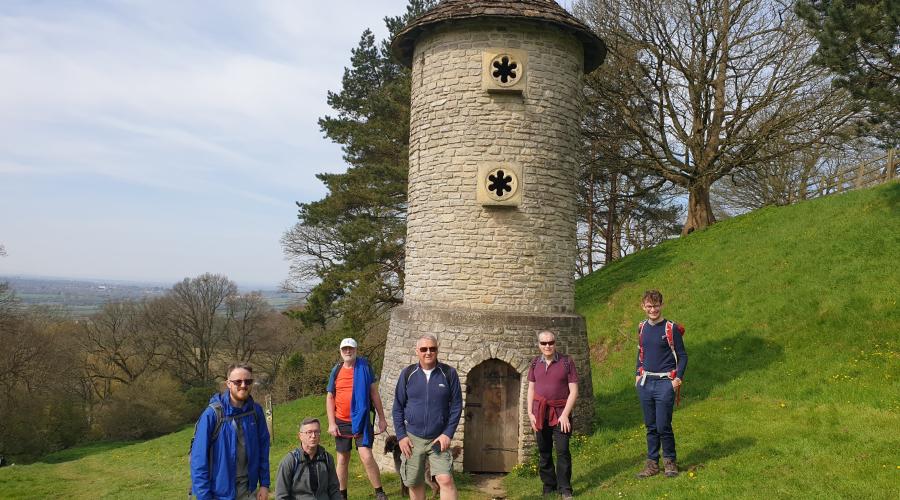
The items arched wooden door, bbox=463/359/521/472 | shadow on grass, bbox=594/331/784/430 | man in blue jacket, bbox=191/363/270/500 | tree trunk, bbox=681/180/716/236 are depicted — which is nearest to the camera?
man in blue jacket, bbox=191/363/270/500

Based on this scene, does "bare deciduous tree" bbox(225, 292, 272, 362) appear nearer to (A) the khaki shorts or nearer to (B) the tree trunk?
(B) the tree trunk

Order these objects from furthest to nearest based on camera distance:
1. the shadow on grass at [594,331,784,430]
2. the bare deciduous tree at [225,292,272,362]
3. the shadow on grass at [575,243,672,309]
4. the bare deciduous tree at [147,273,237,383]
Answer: the bare deciduous tree at [225,292,272,362] < the bare deciduous tree at [147,273,237,383] < the shadow on grass at [575,243,672,309] < the shadow on grass at [594,331,784,430]

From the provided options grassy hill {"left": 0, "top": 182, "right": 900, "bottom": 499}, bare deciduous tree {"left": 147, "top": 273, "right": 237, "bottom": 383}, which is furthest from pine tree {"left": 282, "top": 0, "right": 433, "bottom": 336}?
bare deciduous tree {"left": 147, "top": 273, "right": 237, "bottom": 383}

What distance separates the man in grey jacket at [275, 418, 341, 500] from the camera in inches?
171

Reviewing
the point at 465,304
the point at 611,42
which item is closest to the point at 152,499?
the point at 465,304

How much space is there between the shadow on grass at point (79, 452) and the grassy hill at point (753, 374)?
6.42 meters

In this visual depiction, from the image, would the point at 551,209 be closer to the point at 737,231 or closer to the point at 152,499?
the point at 152,499

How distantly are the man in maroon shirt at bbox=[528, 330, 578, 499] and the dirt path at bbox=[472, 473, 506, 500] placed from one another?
140 cm

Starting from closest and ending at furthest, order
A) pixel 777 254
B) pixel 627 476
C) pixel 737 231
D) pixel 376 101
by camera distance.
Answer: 1. pixel 627 476
2. pixel 777 254
3. pixel 737 231
4. pixel 376 101

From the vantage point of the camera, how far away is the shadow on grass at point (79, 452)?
24.2 meters

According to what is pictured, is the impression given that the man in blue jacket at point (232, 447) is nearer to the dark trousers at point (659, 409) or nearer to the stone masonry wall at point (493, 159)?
the dark trousers at point (659, 409)

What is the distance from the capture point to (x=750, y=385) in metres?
9.79

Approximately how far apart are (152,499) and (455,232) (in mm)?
7942

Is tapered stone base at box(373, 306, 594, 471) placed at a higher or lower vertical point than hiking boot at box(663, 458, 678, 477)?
higher
